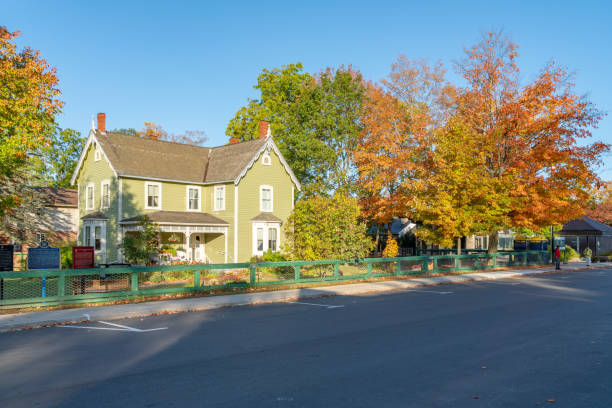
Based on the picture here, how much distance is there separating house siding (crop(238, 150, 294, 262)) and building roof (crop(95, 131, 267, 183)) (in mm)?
1149

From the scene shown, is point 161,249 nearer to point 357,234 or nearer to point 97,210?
point 97,210

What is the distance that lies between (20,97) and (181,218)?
12066 mm

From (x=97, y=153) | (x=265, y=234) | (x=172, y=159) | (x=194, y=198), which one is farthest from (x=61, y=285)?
(x=172, y=159)

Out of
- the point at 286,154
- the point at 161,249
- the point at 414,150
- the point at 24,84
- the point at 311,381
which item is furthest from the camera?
the point at 286,154

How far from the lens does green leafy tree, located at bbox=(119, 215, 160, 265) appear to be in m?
25.6

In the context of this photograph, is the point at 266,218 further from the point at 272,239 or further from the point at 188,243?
the point at 188,243

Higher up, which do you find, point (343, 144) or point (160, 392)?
point (343, 144)

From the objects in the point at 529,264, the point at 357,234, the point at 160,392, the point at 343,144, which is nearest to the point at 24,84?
the point at 357,234

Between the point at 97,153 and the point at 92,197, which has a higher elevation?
the point at 97,153

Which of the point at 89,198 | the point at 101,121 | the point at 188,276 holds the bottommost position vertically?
the point at 188,276

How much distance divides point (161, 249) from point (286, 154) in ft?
56.6

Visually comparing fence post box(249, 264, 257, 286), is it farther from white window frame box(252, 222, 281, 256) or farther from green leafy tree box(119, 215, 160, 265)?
white window frame box(252, 222, 281, 256)

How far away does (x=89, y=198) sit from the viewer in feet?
112

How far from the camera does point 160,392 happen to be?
23.2ft
